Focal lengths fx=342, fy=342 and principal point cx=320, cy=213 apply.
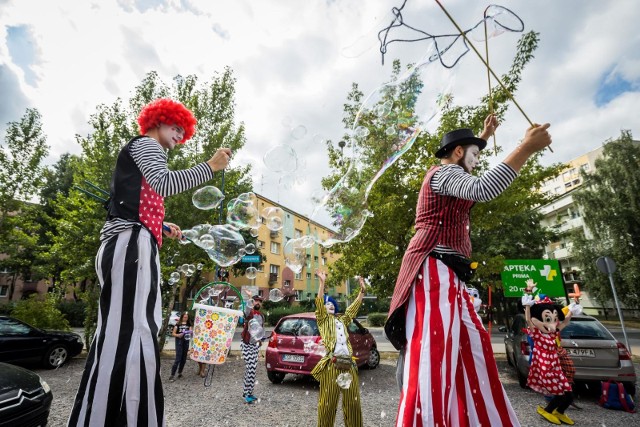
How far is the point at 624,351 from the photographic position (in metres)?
6.49

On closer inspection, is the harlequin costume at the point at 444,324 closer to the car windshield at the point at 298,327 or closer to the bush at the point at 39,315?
the car windshield at the point at 298,327

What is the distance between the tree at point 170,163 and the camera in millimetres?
11562

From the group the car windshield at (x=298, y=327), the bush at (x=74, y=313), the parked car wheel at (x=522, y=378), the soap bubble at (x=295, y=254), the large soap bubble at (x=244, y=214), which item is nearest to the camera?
the soap bubble at (x=295, y=254)

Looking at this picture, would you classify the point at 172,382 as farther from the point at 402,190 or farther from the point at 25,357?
the point at 402,190

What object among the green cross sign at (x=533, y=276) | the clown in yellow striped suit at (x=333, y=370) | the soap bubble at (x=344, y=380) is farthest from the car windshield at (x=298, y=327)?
the green cross sign at (x=533, y=276)

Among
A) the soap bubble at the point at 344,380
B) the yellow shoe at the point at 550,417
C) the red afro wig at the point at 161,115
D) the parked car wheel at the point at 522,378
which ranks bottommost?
the yellow shoe at the point at 550,417

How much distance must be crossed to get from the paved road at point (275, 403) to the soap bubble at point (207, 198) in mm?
3311

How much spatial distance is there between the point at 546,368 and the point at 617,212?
3203cm

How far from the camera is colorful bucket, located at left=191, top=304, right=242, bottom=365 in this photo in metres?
3.96

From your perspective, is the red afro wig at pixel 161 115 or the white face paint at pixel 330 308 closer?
the red afro wig at pixel 161 115

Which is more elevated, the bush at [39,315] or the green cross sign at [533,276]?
the green cross sign at [533,276]

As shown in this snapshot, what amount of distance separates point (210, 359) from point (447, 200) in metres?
3.32

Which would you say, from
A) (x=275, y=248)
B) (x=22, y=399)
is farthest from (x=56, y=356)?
(x=275, y=248)

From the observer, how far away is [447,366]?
178cm
